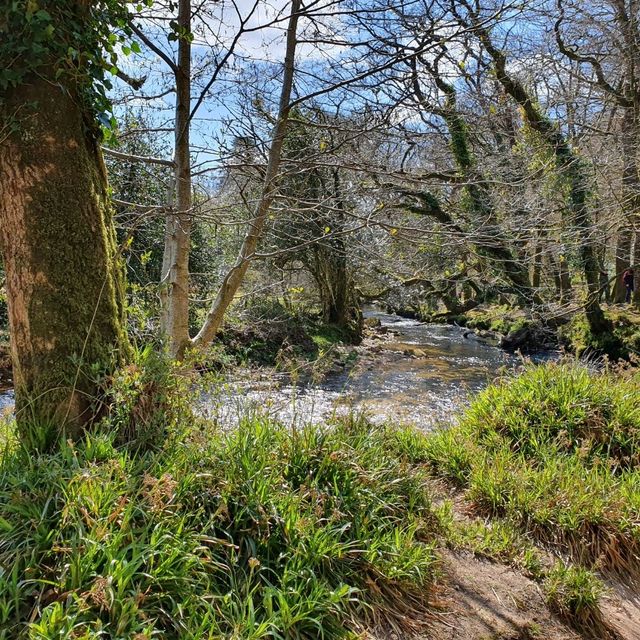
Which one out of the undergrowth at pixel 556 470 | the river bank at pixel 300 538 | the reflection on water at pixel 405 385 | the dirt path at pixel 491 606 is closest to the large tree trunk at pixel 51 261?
the river bank at pixel 300 538

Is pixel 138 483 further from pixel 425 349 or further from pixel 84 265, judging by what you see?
pixel 425 349

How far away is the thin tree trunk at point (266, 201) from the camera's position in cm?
388

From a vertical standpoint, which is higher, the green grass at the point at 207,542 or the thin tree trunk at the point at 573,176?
the thin tree trunk at the point at 573,176

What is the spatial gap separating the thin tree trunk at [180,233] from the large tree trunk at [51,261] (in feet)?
4.50

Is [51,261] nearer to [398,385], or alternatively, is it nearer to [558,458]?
[558,458]

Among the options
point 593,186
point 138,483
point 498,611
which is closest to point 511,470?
point 498,611

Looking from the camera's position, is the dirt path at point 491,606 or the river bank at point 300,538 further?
Result: the dirt path at point 491,606

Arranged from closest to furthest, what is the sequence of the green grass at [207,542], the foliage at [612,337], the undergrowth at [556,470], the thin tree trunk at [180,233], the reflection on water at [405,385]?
the green grass at [207,542], the undergrowth at [556,470], the thin tree trunk at [180,233], the reflection on water at [405,385], the foliage at [612,337]

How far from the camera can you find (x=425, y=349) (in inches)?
515

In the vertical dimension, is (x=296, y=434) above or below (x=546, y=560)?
above

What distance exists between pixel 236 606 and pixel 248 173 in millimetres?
3824

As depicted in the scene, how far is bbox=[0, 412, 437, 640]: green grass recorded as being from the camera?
1.53 metres

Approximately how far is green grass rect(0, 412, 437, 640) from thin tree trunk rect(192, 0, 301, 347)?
1.71 metres

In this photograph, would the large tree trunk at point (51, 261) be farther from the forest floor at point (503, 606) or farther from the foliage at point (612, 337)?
the foliage at point (612, 337)
